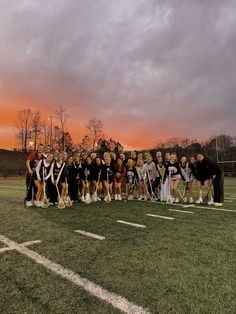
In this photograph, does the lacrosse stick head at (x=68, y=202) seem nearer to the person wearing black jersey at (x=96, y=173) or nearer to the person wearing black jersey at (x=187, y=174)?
the person wearing black jersey at (x=96, y=173)

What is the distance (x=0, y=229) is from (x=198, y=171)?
7.17 metres

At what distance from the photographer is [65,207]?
9.58 metres

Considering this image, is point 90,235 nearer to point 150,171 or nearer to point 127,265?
point 127,265

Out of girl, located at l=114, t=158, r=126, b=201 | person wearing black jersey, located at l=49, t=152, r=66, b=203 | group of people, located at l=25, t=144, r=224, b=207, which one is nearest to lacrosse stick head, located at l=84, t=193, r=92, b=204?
group of people, located at l=25, t=144, r=224, b=207

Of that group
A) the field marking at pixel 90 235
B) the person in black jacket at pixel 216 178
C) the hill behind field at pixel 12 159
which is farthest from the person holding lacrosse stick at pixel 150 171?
the hill behind field at pixel 12 159

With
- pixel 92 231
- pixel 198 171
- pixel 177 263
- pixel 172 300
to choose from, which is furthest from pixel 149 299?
pixel 198 171

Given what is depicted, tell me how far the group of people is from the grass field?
2857 millimetres

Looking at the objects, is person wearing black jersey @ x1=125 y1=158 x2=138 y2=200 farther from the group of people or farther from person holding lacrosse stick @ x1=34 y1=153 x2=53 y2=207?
person holding lacrosse stick @ x1=34 y1=153 x2=53 y2=207

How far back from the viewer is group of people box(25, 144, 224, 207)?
9.97 metres

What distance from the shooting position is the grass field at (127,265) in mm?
2900

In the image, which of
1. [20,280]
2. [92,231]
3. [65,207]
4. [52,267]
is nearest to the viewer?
[20,280]

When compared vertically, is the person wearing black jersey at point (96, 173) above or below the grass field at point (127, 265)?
above

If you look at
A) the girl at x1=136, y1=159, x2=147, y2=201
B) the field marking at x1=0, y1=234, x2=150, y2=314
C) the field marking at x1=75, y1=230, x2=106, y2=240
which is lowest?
the field marking at x1=0, y1=234, x2=150, y2=314

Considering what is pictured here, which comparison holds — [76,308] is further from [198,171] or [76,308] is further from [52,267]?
[198,171]
